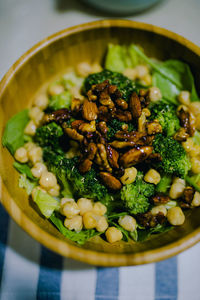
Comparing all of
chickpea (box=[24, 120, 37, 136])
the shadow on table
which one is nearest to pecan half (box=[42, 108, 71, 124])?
chickpea (box=[24, 120, 37, 136])

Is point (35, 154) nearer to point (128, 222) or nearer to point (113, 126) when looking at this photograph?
point (113, 126)

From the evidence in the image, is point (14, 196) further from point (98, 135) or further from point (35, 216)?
point (98, 135)

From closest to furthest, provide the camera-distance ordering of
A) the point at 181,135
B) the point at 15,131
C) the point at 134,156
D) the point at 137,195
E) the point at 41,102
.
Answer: the point at 134,156, the point at 137,195, the point at 181,135, the point at 15,131, the point at 41,102

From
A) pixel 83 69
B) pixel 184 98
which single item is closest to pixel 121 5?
pixel 83 69

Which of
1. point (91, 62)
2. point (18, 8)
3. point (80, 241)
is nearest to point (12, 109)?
point (91, 62)

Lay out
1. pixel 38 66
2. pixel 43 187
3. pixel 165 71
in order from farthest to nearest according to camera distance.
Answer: pixel 165 71
pixel 38 66
pixel 43 187
